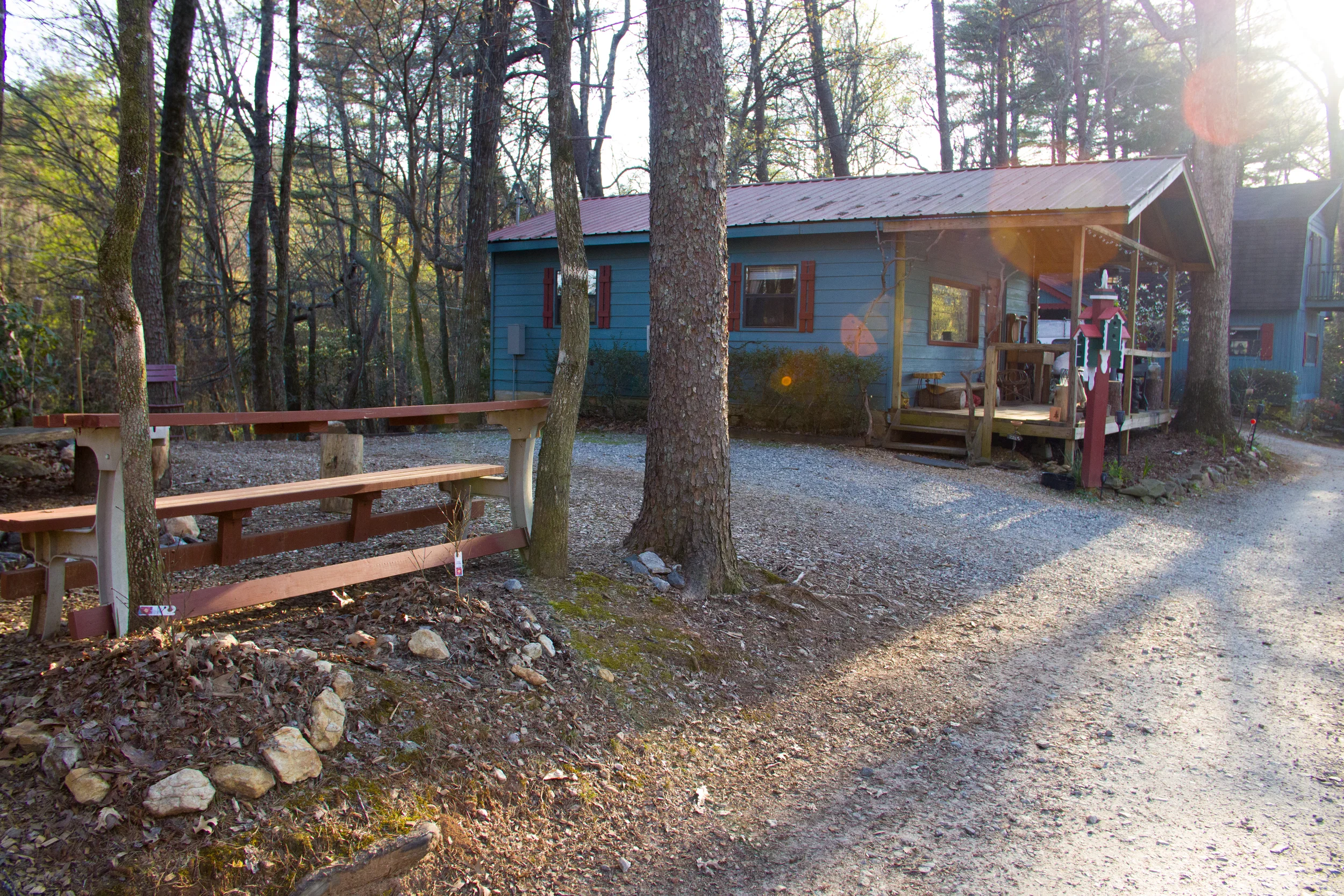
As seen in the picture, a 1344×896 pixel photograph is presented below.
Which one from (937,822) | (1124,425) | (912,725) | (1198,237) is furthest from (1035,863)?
(1198,237)

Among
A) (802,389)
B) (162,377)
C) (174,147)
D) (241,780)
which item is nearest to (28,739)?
(241,780)

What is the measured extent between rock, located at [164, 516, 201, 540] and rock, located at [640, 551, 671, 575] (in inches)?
101

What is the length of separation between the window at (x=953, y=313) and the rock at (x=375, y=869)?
43.2 ft

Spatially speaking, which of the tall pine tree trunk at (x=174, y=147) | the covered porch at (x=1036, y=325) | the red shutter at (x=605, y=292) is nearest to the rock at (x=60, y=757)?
the tall pine tree trunk at (x=174, y=147)

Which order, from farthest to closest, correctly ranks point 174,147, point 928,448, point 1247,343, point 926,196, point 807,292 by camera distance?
point 1247,343, point 807,292, point 926,196, point 928,448, point 174,147

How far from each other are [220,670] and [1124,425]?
12335mm

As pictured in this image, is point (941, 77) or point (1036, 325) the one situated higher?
point (941, 77)

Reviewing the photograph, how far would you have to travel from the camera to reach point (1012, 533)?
790 centimetres

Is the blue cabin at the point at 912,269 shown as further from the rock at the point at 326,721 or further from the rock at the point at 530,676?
the rock at the point at 326,721

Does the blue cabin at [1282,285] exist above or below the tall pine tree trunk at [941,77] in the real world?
below

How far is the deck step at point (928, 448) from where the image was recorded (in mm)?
11812

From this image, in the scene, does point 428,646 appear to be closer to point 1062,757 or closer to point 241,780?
point 241,780

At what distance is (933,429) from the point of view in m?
12.2

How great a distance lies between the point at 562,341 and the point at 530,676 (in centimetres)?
173
